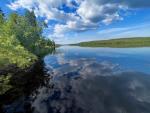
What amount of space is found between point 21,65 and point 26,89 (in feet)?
57.4

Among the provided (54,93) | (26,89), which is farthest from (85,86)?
(26,89)

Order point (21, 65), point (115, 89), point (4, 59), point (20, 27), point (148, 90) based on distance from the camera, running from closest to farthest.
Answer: point (148, 90) → point (115, 89) → point (21, 65) → point (4, 59) → point (20, 27)

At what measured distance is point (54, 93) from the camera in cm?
2372

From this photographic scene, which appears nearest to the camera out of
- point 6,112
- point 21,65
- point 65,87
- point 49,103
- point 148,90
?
point 6,112

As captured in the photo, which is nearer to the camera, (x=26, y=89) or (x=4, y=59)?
(x=26, y=89)

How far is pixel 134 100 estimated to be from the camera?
20.2 m

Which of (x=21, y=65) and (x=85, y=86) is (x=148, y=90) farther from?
(x=21, y=65)

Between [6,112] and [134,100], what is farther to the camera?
[134,100]

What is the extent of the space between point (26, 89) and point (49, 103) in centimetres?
699

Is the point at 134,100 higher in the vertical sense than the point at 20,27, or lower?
lower

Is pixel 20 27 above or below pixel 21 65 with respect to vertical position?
above

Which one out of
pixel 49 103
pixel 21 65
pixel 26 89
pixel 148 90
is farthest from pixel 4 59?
pixel 148 90

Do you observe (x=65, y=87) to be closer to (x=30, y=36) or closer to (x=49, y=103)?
(x=49, y=103)

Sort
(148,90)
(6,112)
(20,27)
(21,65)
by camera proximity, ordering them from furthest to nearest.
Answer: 1. (20,27)
2. (21,65)
3. (148,90)
4. (6,112)
